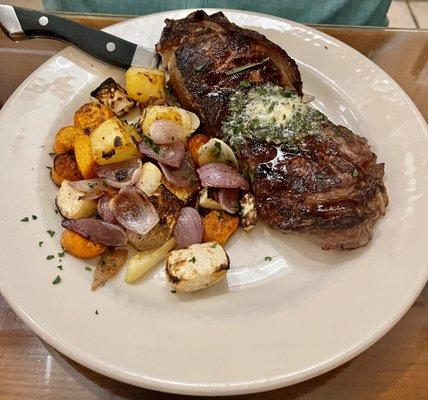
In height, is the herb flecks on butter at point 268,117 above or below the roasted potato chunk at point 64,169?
above

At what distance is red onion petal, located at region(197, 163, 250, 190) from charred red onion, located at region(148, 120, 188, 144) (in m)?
0.15

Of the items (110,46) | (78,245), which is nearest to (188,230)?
(78,245)

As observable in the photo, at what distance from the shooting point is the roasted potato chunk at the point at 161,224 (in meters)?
1.42

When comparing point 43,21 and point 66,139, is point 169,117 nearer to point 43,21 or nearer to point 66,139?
point 66,139

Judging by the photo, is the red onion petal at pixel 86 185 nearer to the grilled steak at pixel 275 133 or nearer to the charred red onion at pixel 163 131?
the charred red onion at pixel 163 131

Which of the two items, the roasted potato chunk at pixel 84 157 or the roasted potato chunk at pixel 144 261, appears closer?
the roasted potato chunk at pixel 144 261

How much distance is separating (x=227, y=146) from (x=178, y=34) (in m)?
0.54

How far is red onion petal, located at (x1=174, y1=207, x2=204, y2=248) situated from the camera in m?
1.45

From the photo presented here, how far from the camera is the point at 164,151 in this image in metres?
1.56

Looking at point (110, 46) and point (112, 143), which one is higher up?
point (110, 46)

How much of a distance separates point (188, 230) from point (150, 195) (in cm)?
17

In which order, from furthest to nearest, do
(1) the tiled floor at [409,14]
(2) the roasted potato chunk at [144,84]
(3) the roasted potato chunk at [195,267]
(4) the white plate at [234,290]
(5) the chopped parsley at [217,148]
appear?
(1) the tiled floor at [409,14]
(2) the roasted potato chunk at [144,84]
(5) the chopped parsley at [217,148]
(3) the roasted potato chunk at [195,267]
(4) the white plate at [234,290]

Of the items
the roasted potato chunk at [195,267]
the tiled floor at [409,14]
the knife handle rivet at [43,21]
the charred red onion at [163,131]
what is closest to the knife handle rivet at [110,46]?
the knife handle rivet at [43,21]

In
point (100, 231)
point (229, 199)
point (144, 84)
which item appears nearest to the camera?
point (100, 231)
